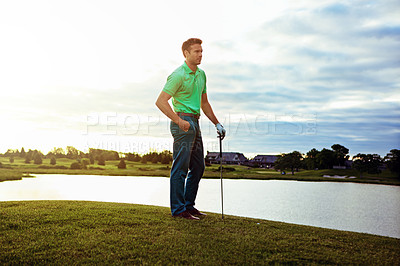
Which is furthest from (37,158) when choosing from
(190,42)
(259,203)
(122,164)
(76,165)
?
(190,42)

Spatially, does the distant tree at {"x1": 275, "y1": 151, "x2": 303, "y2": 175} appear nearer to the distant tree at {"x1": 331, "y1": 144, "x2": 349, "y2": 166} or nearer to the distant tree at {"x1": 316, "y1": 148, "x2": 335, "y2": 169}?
the distant tree at {"x1": 316, "y1": 148, "x2": 335, "y2": 169}

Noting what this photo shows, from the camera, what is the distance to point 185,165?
5297mm

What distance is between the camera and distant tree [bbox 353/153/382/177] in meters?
49.2

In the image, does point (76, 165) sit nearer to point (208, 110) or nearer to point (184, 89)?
point (208, 110)

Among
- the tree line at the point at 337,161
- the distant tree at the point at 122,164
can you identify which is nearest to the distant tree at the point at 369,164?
the tree line at the point at 337,161

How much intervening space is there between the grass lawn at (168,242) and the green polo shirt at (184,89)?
6.18ft

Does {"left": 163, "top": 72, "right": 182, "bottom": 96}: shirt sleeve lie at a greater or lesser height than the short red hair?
lesser

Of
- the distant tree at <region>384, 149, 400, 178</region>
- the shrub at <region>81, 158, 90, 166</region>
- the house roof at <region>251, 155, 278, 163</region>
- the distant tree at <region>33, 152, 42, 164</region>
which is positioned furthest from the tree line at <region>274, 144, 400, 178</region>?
the distant tree at <region>33, 152, 42, 164</region>

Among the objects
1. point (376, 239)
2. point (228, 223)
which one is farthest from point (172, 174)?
point (376, 239)

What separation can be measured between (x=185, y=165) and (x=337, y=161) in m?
65.2

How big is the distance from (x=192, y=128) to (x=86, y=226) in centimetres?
221

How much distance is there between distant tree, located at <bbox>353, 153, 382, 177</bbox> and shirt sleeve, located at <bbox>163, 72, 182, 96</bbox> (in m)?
51.8

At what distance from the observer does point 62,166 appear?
31547mm

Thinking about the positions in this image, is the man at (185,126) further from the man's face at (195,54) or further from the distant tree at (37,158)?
the distant tree at (37,158)
